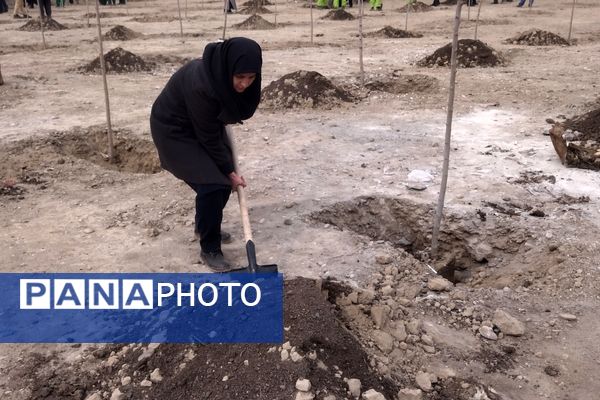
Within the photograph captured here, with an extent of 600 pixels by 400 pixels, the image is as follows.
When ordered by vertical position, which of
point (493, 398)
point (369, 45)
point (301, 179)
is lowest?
point (493, 398)

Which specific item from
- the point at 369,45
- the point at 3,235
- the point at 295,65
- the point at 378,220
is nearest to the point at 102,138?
the point at 3,235

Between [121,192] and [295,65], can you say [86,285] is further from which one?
[295,65]

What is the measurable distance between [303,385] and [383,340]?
623 mm

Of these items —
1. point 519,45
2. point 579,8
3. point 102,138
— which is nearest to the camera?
point 102,138

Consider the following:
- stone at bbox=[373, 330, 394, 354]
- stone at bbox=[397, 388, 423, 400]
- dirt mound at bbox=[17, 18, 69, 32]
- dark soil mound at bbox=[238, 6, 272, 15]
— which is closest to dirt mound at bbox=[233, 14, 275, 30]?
dark soil mound at bbox=[238, 6, 272, 15]

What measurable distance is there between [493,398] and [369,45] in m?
10.3

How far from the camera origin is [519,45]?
1109 cm

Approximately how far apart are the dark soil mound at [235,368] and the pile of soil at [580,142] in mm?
3209

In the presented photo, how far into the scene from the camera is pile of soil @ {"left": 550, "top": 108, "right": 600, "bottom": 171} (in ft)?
15.3

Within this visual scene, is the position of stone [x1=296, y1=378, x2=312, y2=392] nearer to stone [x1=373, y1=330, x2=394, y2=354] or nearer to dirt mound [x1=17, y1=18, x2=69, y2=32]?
stone [x1=373, y1=330, x2=394, y2=354]

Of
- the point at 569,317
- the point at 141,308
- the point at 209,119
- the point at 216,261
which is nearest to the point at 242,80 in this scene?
the point at 209,119

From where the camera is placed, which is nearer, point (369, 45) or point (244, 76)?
point (244, 76)

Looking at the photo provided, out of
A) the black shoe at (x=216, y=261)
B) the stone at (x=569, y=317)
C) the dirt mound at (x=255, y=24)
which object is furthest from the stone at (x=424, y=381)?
the dirt mound at (x=255, y=24)

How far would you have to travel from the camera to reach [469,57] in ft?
29.2
